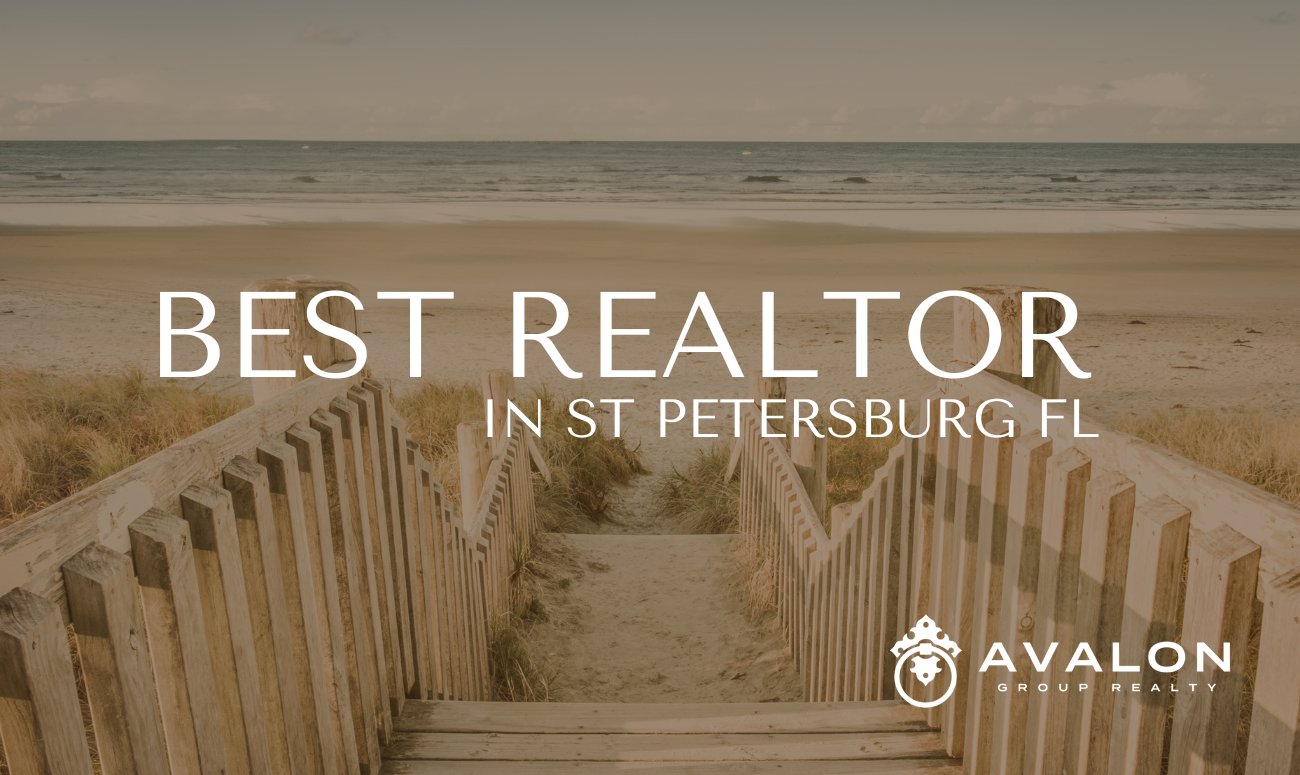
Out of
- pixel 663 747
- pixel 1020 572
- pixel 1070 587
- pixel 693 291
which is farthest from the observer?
pixel 693 291

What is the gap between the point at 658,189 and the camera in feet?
136

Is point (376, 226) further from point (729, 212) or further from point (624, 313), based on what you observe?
point (624, 313)

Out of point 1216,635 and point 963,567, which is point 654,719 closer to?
point 963,567

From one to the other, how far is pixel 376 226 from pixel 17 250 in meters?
8.60

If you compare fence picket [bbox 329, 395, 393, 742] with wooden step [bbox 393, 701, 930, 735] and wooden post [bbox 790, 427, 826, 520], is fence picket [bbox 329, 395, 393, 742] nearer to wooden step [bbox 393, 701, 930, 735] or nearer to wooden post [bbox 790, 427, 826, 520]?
wooden step [bbox 393, 701, 930, 735]

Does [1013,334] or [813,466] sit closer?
[1013,334]

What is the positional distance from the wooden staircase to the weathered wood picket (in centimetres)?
16

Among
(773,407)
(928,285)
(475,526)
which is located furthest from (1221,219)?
(475,526)

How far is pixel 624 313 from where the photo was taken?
1388cm

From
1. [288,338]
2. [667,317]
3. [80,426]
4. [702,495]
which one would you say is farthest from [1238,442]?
[80,426]

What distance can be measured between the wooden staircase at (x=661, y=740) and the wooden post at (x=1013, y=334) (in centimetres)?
111

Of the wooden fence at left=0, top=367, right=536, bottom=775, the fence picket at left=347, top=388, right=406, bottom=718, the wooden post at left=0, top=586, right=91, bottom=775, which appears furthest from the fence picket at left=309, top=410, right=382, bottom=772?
the wooden post at left=0, top=586, right=91, bottom=775

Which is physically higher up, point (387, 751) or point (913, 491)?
point (913, 491)

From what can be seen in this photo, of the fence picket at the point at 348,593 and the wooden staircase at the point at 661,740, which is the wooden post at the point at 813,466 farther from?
the fence picket at the point at 348,593
